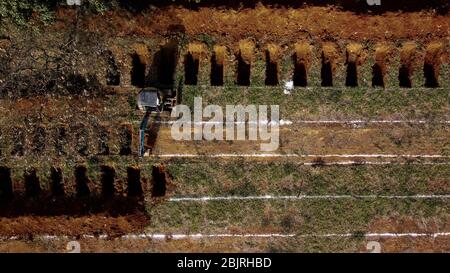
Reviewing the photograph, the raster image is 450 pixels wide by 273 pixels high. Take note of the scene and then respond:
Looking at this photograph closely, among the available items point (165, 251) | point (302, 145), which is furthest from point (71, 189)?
point (302, 145)

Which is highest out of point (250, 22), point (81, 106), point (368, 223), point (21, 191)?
point (250, 22)

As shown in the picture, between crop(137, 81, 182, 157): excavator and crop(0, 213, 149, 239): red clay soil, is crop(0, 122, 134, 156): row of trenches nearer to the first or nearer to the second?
crop(137, 81, 182, 157): excavator

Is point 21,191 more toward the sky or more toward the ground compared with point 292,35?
more toward the ground

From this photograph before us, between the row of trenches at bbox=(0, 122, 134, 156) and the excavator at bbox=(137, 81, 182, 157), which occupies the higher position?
the excavator at bbox=(137, 81, 182, 157)

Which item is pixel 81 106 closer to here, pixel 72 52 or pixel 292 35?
pixel 72 52

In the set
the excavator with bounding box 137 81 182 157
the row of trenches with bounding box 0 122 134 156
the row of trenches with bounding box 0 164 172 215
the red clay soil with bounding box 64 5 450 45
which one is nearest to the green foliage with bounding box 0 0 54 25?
the red clay soil with bounding box 64 5 450 45

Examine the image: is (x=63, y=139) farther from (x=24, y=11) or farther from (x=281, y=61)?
(x=281, y=61)

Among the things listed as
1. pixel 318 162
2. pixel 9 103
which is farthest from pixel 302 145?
pixel 9 103
